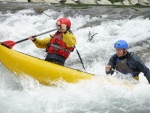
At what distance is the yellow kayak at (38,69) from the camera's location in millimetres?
6398

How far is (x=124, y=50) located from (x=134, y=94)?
2.92ft

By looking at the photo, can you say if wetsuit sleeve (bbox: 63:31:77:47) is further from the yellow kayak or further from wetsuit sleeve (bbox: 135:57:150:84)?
wetsuit sleeve (bbox: 135:57:150:84)

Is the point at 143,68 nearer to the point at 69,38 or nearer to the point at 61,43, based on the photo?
the point at 69,38

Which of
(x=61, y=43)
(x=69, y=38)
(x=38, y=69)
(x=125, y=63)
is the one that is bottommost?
(x=38, y=69)

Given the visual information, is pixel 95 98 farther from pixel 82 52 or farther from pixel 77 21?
pixel 77 21

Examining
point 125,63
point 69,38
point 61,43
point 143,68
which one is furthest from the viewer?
point 61,43

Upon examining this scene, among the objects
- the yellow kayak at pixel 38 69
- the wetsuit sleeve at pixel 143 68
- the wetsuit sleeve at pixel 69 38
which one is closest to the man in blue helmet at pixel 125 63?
the wetsuit sleeve at pixel 143 68

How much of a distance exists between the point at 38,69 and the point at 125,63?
1612 mm

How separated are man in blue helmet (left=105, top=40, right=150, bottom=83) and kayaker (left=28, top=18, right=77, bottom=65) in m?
0.82

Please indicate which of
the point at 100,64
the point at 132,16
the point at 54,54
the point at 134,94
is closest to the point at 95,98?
the point at 134,94

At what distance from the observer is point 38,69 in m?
6.44

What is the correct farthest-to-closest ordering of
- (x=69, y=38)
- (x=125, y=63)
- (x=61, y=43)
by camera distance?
(x=61, y=43), (x=69, y=38), (x=125, y=63)

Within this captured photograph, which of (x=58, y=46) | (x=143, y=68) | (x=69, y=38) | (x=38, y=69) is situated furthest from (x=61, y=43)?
(x=143, y=68)

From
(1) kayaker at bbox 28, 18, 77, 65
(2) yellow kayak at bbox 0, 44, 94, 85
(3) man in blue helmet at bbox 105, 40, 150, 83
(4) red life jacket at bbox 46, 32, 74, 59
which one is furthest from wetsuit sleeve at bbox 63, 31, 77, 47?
(3) man in blue helmet at bbox 105, 40, 150, 83
